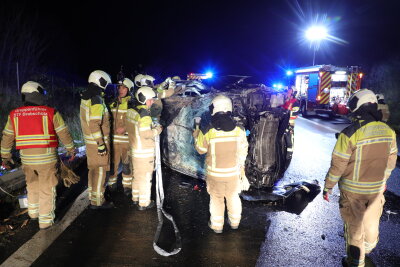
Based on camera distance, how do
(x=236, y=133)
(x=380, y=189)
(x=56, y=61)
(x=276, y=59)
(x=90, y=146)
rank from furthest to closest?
(x=276, y=59) → (x=56, y=61) → (x=90, y=146) → (x=236, y=133) → (x=380, y=189)

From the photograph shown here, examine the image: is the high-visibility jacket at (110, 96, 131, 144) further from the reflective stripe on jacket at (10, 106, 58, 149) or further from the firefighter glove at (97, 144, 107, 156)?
the reflective stripe on jacket at (10, 106, 58, 149)

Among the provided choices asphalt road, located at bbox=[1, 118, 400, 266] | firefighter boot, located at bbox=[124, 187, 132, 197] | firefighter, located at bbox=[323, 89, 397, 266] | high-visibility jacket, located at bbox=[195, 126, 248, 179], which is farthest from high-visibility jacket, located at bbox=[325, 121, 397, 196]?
firefighter boot, located at bbox=[124, 187, 132, 197]

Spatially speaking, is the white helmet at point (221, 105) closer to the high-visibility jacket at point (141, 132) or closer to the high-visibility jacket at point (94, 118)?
the high-visibility jacket at point (141, 132)

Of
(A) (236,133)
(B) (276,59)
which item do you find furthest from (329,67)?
(B) (276,59)

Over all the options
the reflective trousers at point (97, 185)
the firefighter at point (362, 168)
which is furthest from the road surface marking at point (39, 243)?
the firefighter at point (362, 168)

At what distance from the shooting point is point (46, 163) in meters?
3.60

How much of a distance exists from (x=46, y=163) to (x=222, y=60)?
52820 mm

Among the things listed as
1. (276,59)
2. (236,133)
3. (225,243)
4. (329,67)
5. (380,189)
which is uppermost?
(276,59)

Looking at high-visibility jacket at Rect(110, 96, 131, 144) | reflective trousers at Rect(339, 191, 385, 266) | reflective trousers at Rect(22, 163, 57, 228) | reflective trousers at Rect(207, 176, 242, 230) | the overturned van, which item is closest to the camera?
reflective trousers at Rect(339, 191, 385, 266)

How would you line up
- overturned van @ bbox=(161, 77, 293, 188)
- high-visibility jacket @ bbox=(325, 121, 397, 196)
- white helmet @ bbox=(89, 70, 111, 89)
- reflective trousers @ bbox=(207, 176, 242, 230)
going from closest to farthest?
high-visibility jacket @ bbox=(325, 121, 397, 196) → reflective trousers @ bbox=(207, 176, 242, 230) → white helmet @ bbox=(89, 70, 111, 89) → overturned van @ bbox=(161, 77, 293, 188)

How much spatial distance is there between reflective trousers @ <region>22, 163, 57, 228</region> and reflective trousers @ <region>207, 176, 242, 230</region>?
199cm

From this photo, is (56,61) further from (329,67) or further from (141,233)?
(141,233)

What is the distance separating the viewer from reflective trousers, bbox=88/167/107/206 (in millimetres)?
4188

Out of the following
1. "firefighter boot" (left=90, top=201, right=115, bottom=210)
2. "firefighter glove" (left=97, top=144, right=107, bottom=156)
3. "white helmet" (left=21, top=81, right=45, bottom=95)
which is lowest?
"firefighter boot" (left=90, top=201, right=115, bottom=210)
